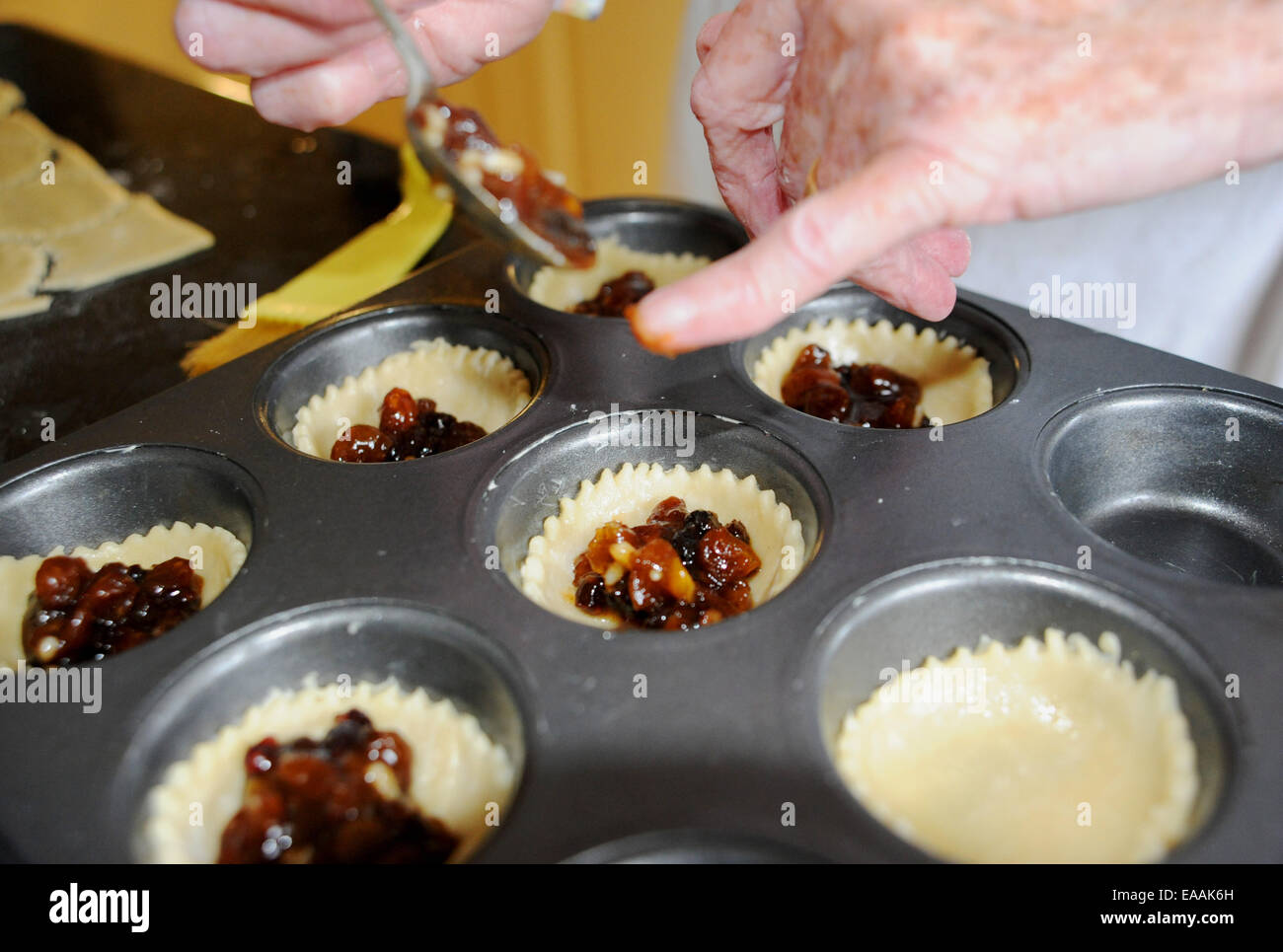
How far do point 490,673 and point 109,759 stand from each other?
0.68 m

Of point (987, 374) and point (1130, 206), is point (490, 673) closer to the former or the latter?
point (987, 374)

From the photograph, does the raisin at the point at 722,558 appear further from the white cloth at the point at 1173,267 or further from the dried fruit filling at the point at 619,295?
the white cloth at the point at 1173,267

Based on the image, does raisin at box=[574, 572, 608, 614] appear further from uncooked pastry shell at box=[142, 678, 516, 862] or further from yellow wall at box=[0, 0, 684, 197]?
yellow wall at box=[0, 0, 684, 197]

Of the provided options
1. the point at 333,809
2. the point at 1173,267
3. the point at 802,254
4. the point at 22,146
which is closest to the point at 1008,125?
the point at 802,254

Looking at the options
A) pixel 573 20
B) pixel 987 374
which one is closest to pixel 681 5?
pixel 573 20

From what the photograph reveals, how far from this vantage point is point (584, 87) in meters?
6.09

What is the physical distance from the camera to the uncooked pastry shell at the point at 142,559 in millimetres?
2234

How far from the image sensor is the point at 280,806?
68.8 inches

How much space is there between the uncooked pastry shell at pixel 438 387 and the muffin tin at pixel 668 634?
0.16 feet

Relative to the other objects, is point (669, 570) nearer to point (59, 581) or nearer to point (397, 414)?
point (397, 414)

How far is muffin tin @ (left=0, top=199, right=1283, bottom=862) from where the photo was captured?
168 cm

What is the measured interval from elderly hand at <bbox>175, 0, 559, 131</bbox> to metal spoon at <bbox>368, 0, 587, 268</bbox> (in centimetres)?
60

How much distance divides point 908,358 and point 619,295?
951 mm
